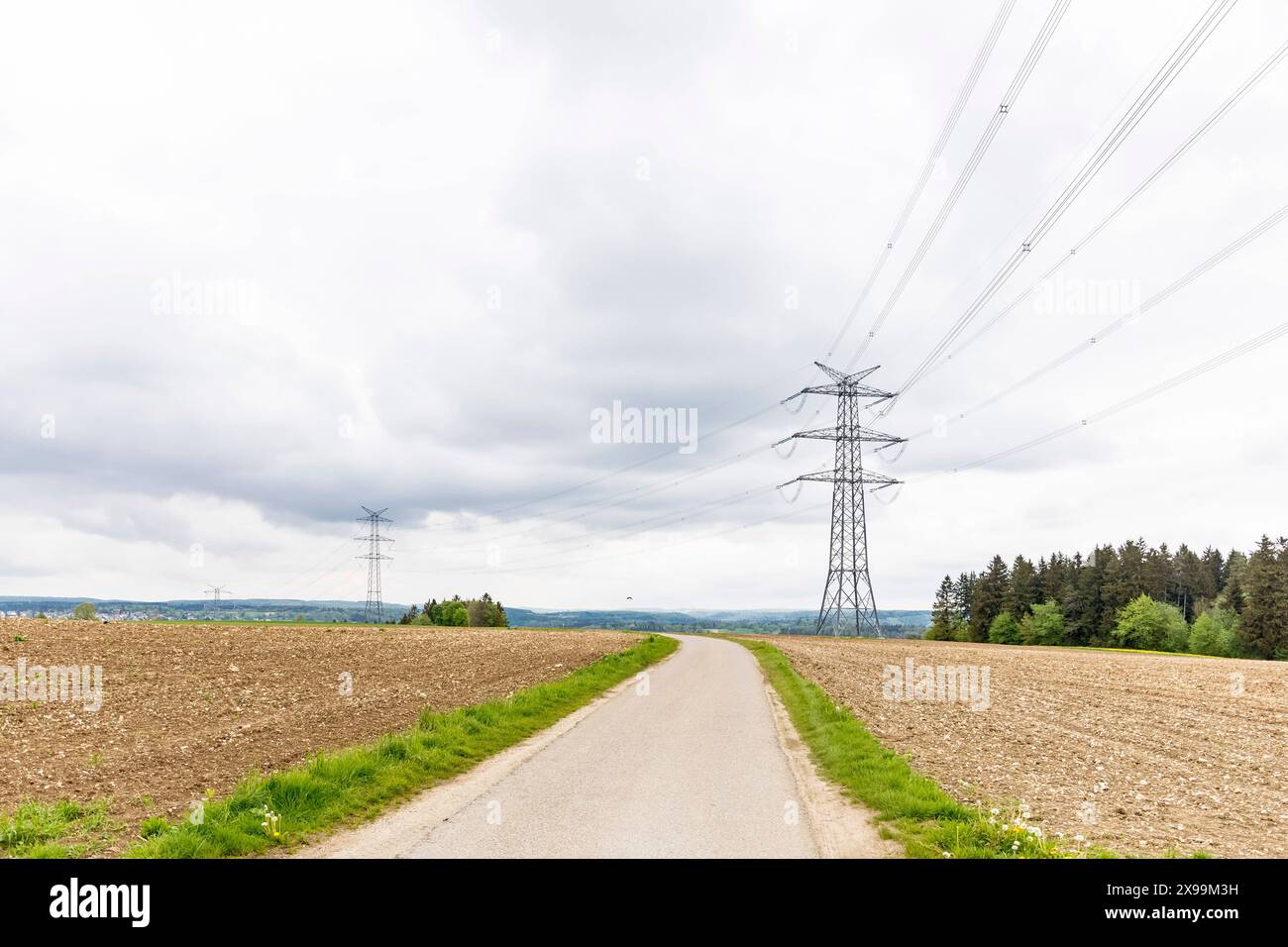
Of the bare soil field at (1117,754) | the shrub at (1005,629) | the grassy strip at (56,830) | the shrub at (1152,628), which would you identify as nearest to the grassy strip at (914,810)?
the bare soil field at (1117,754)

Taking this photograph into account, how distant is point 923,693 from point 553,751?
1942 cm

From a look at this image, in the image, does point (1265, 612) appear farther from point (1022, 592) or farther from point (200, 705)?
point (200, 705)

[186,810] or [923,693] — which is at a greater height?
[186,810]

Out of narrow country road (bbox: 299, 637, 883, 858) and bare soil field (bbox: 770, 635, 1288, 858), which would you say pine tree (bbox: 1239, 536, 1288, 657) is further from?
narrow country road (bbox: 299, 637, 883, 858)

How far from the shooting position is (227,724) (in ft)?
63.7

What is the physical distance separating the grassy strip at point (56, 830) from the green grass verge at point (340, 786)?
0.64 meters

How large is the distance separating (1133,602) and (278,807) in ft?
399

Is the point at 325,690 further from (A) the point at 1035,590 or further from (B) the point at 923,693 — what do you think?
(A) the point at 1035,590

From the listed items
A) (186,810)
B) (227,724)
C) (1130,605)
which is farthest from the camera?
(1130,605)

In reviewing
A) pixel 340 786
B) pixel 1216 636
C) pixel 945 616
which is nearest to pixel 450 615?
pixel 945 616

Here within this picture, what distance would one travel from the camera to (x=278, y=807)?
10766 millimetres

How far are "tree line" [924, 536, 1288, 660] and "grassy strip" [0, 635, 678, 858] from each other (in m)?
110
